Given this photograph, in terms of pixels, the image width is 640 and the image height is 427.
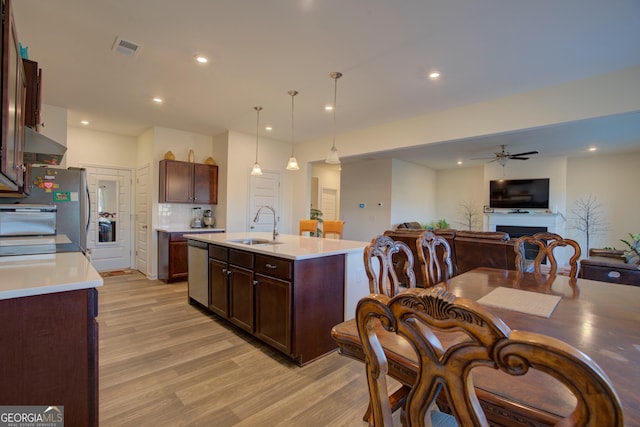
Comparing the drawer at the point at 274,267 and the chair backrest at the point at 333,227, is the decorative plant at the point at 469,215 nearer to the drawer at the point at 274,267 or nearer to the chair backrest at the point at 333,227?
the chair backrest at the point at 333,227

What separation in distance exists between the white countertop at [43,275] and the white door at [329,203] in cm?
760

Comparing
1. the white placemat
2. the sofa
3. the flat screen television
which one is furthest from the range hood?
the flat screen television

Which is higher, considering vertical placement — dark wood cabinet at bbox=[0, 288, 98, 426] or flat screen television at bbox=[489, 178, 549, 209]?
flat screen television at bbox=[489, 178, 549, 209]

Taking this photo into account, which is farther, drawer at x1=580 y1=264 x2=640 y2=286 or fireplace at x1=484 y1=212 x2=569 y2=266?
fireplace at x1=484 y1=212 x2=569 y2=266

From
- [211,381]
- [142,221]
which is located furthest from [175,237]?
[211,381]

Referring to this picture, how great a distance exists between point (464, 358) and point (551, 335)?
0.87 metres

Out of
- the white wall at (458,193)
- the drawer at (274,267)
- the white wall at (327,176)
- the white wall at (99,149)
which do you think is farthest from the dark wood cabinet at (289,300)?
the white wall at (458,193)

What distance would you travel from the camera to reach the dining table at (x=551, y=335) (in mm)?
717

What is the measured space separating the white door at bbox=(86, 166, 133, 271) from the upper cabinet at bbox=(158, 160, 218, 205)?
1.26 meters

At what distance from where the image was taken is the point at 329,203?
9.58m

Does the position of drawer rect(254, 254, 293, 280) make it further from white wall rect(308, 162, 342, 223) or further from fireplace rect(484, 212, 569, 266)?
fireplace rect(484, 212, 569, 266)

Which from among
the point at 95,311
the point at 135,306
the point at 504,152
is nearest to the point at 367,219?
the point at 504,152

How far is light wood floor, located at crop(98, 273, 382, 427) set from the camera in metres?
1.80

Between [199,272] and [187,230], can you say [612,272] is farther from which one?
[187,230]
